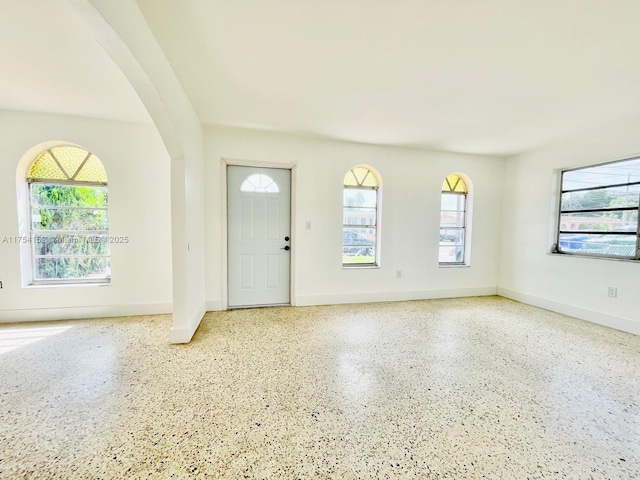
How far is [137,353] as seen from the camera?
95.7 inches

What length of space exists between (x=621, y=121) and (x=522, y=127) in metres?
0.99

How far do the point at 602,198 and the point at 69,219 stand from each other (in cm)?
680

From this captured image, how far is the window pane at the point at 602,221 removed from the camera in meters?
3.12

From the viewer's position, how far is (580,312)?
3.50 meters

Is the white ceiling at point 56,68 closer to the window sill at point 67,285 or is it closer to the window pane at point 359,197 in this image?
the window sill at point 67,285

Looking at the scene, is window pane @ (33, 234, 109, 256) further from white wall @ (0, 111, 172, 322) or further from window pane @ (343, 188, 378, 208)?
window pane @ (343, 188, 378, 208)

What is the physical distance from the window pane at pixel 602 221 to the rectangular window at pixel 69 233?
632cm

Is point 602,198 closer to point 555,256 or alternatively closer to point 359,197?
point 555,256

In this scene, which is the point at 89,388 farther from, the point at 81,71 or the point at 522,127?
the point at 522,127

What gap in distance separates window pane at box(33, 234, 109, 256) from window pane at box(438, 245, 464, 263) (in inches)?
197

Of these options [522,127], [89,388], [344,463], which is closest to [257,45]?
[344,463]

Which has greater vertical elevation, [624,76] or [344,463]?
[624,76]

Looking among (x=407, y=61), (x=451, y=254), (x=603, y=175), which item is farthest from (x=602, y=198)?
(x=407, y=61)

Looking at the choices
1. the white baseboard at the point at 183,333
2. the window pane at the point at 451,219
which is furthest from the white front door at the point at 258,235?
the window pane at the point at 451,219
